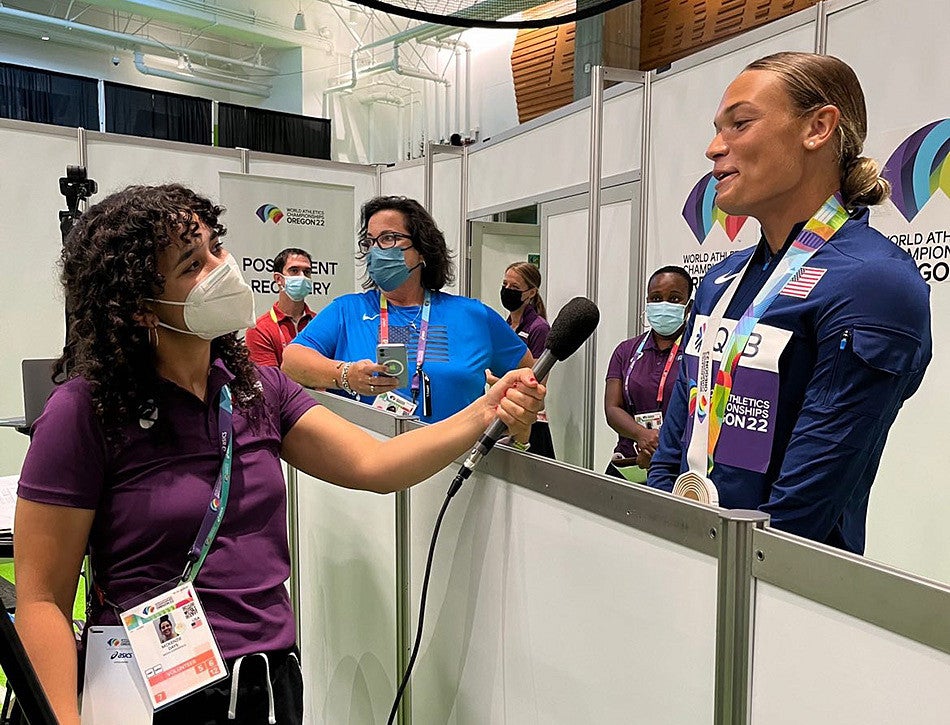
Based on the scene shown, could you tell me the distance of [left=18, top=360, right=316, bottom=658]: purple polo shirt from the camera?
1160mm

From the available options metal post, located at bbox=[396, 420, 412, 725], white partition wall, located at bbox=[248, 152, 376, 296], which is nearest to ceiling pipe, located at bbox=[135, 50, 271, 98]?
white partition wall, located at bbox=[248, 152, 376, 296]

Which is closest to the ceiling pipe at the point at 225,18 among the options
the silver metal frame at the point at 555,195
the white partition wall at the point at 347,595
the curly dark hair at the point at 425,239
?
the silver metal frame at the point at 555,195

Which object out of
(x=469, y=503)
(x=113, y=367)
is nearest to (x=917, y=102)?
(x=469, y=503)

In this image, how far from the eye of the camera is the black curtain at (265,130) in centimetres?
860

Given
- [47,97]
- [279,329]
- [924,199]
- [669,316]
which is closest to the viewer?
[924,199]

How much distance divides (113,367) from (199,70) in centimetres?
1024

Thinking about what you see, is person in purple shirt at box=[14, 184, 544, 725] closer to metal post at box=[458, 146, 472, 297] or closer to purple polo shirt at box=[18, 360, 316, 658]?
purple polo shirt at box=[18, 360, 316, 658]

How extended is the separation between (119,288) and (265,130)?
8.09 metres

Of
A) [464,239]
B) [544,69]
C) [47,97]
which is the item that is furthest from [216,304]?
[47,97]

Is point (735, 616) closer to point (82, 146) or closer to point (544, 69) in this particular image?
point (82, 146)

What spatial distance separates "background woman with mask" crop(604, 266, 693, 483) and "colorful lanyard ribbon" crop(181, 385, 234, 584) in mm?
2090

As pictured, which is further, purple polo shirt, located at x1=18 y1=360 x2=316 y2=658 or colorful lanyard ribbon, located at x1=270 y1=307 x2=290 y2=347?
colorful lanyard ribbon, located at x1=270 y1=307 x2=290 y2=347

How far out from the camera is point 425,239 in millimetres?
2422

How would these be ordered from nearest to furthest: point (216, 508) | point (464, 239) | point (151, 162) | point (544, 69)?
point (216, 508), point (151, 162), point (464, 239), point (544, 69)
